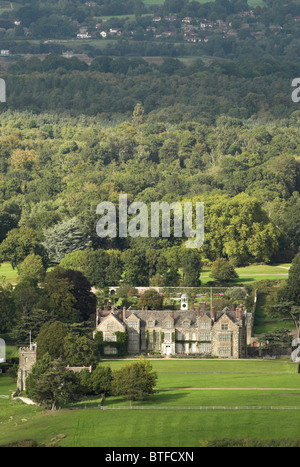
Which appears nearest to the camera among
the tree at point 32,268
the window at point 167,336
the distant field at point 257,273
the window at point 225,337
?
the window at point 225,337

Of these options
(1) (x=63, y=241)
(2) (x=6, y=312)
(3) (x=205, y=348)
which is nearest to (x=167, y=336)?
(3) (x=205, y=348)

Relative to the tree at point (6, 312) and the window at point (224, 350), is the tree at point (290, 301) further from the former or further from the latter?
the tree at point (6, 312)

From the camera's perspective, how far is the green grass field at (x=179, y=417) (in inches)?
2894

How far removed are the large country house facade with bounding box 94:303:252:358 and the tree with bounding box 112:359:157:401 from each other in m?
15.6

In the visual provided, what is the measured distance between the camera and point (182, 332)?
327ft

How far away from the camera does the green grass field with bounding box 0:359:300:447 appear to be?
73500mm

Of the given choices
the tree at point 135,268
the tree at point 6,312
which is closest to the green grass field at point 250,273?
the tree at point 135,268

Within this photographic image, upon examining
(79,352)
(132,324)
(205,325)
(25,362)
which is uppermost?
(132,324)

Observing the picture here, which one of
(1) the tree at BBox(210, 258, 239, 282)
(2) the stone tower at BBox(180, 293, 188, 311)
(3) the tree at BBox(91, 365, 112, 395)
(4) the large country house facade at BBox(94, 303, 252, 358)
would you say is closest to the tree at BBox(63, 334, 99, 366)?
(3) the tree at BBox(91, 365, 112, 395)

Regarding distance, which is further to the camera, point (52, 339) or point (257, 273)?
point (257, 273)

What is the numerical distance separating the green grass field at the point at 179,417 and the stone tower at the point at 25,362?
3.91ft

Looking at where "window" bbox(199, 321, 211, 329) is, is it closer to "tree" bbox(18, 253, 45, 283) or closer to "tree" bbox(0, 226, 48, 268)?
"tree" bbox(18, 253, 45, 283)

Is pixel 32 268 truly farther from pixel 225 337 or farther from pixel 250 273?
pixel 225 337

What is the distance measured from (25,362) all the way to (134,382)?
9.68m
